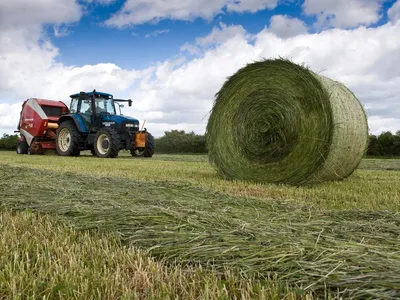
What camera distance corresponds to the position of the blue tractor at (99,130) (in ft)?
45.8

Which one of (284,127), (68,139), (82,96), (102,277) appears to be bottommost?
(102,277)

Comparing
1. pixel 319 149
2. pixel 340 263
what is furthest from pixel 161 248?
pixel 319 149

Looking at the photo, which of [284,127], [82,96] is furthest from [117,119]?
[284,127]

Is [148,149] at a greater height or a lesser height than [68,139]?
lesser

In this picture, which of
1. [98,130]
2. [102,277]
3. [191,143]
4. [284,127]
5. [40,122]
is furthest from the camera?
[191,143]

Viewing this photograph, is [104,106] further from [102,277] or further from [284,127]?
[102,277]

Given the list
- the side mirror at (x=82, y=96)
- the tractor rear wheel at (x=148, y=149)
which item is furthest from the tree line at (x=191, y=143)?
the side mirror at (x=82, y=96)

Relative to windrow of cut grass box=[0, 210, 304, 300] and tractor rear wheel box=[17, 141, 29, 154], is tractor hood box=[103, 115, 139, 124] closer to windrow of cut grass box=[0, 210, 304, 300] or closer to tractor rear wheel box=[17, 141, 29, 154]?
tractor rear wheel box=[17, 141, 29, 154]

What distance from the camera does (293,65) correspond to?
6215mm

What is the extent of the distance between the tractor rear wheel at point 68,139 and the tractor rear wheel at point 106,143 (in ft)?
3.47

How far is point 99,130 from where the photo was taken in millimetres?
13875

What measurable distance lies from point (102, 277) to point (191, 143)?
23438 mm

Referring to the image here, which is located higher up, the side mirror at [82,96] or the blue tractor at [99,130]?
the side mirror at [82,96]

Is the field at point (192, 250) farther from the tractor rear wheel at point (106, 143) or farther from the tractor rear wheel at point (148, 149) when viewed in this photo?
the tractor rear wheel at point (148, 149)
